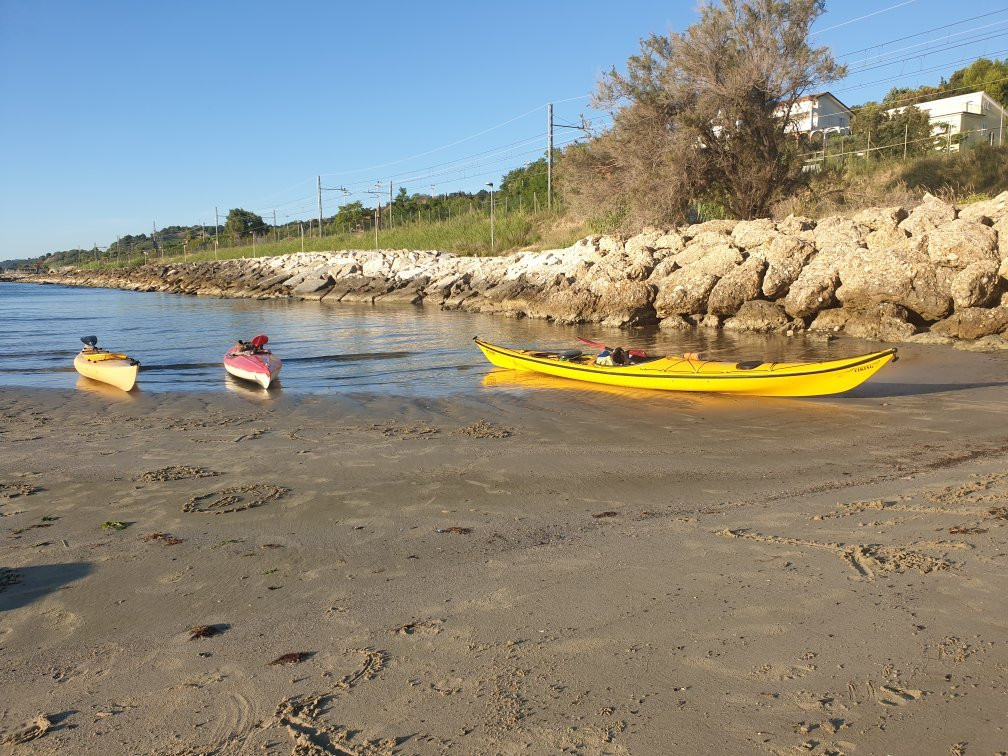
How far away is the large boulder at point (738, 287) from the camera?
62.0 ft

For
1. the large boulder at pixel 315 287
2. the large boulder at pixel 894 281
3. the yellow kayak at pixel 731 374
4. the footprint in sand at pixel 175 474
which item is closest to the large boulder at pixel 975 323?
the large boulder at pixel 894 281

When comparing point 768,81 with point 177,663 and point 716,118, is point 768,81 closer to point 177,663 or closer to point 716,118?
point 716,118

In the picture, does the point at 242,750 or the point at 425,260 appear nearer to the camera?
the point at 242,750

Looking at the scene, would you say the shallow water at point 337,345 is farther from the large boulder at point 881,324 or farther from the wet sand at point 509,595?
the wet sand at point 509,595

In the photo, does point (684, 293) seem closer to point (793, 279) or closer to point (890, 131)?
point (793, 279)

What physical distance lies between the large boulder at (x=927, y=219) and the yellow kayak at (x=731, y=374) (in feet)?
26.7

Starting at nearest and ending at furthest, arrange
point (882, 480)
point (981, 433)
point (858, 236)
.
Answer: point (882, 480) → point (981, 433) → point (858, 236)

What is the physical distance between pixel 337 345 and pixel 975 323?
1370 cm

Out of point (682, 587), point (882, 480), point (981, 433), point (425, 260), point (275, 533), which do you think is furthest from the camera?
point (425, 260)

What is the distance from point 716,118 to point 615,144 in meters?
3.23

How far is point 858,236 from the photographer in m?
17.7

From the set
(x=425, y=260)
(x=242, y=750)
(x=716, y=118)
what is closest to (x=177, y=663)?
(x=242, y=750)

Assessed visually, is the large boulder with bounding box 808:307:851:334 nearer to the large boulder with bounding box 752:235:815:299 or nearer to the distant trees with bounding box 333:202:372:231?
the large boulder with bounding box 752:235:815:299

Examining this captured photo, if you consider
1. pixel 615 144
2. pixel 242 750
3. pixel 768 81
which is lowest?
pixel 242 750
